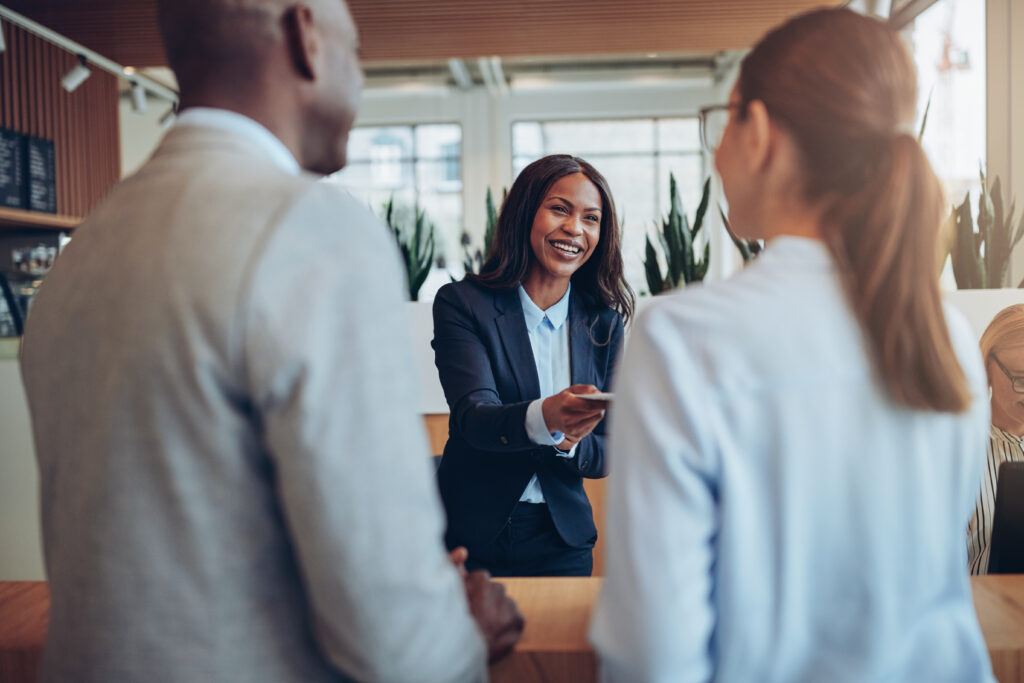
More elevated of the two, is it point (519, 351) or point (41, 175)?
point (41, 175)

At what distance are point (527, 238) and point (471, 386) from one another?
0.47m

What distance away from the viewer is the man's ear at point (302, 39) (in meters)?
0.76

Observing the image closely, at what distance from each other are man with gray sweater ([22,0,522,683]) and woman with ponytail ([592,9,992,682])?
202 millimetres

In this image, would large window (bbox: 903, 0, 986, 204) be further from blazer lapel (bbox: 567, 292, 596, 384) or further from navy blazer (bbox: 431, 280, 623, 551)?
navy blazer (bbox: 431, 280, 623, 551)

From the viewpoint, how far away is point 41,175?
12.6ft

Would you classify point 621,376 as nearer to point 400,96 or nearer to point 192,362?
point 192,362

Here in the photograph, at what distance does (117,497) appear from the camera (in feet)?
2.12

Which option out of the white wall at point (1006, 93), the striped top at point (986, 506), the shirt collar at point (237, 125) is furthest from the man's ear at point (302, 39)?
the white wall at point (1006, 93)

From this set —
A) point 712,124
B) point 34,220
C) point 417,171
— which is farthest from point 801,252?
point 417,171

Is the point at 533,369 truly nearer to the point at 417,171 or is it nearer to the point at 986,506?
the point at 986,506

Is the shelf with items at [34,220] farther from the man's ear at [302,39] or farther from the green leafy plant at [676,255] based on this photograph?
the man's ear at [302,39]

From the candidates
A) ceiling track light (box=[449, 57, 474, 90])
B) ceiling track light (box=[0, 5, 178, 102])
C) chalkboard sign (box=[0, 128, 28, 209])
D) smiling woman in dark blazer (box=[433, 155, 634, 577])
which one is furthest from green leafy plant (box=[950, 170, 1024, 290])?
ceiling track light (box=[449, 57, 474, 90])

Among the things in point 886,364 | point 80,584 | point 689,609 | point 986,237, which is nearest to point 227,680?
point 80,584

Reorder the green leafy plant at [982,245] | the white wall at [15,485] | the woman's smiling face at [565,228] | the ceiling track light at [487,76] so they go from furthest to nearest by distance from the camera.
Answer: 1. the ceiling track light at [487,76]
2. the white wall at [15,485]
3. the green leafy plant at [982,245]
4. the woman's smiling face at [565,228]
